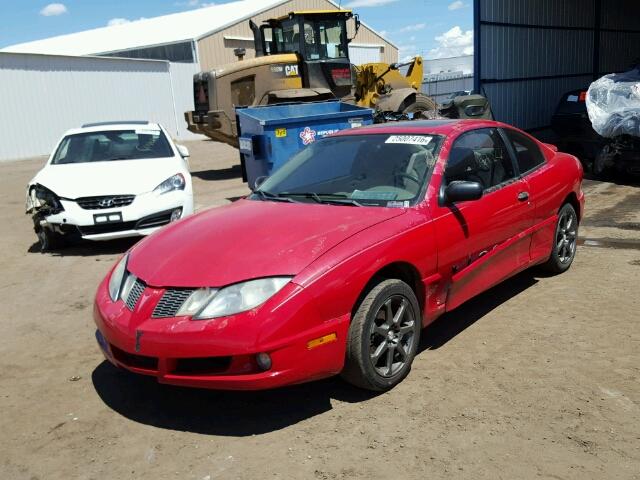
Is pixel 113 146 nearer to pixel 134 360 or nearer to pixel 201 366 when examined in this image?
pixel 134 360

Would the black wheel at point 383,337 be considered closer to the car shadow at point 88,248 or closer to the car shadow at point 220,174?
the car shadow at point 88,248

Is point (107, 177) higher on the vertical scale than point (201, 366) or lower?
higher

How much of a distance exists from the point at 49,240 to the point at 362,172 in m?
4.73


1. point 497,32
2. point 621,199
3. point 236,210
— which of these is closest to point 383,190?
point 236,210

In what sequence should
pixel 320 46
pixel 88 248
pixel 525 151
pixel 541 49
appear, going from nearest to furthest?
pixel 525 151 → pixel 88 248 → pixel 320 46 → pixel 541 49

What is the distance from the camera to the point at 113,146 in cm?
816

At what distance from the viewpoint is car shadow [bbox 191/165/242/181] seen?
14241mm

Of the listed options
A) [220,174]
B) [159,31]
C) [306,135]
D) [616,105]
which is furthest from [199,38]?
[616,105]

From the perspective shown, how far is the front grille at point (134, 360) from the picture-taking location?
317 cm

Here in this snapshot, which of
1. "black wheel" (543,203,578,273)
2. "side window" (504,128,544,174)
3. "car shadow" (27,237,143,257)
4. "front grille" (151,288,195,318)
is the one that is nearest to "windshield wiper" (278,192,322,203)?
"front grille" (151,288,195,318)

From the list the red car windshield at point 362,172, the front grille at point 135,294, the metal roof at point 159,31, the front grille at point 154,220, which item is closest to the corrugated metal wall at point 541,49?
the front grille at point 154,220

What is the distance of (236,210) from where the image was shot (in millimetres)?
4090

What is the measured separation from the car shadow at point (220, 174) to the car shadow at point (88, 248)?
6400mm

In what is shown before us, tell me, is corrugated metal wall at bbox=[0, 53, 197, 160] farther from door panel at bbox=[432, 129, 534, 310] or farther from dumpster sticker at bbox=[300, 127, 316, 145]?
door panel at bbox=[432, 129, 534, 310]
